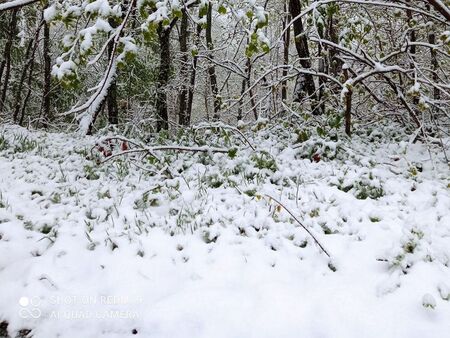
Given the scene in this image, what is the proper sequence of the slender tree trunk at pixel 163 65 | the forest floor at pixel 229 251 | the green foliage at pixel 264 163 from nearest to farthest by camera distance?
1. the forest floor at pixel 229 251
2. the green foliage at pixel 264 163
3. the slender tree trunk at pixel 163 65

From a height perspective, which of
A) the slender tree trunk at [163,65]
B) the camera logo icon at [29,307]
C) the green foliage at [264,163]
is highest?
the slender tree trunk at [163,65]

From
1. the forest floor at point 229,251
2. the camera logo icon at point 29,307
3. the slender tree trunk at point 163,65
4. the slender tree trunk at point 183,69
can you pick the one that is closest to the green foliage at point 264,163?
the forest floor at point 229,251

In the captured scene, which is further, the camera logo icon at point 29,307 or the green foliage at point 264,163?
the green foliage at point 264,163

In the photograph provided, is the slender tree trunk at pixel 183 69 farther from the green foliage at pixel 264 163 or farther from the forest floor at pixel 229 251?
the forest floor at pixel 229 251

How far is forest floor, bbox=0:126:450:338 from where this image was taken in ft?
8.02

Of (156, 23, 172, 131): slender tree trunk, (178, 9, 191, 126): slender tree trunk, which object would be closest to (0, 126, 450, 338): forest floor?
(156, 23, 172, 131): slender tree trunk

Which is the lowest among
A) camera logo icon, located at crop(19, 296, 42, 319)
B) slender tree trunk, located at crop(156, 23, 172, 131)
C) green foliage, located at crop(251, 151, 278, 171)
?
camera logo icon, located at crop(19, 296, 42, 319)

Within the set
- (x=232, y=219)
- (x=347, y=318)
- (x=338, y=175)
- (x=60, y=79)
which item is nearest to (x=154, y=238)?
(x=232, y=219)

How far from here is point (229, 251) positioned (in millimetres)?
3213

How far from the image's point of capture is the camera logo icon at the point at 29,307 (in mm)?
2539

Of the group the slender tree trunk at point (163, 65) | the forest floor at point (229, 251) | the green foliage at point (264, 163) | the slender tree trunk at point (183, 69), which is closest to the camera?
the forest floor at point (229, 251)

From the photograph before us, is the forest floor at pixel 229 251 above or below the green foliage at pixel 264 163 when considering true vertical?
below

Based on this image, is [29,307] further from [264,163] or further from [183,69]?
[183,69]

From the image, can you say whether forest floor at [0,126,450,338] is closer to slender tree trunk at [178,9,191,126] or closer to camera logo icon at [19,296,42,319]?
camera logo icon at [19,296,42,319]
